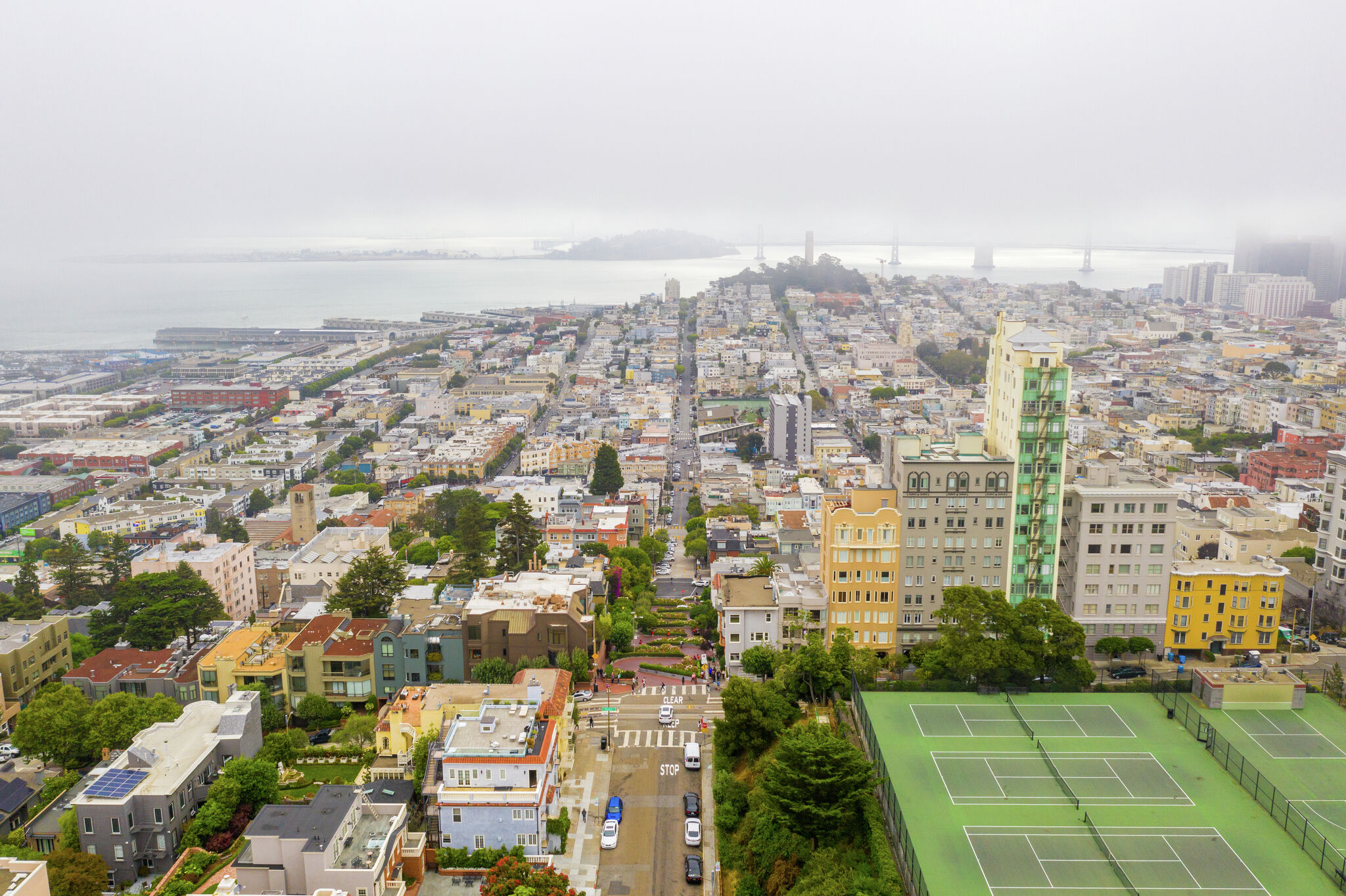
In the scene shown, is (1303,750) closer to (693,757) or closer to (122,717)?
(693,757)

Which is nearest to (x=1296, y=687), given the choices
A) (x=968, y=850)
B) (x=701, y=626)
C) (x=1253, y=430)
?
(x=968, y=850)

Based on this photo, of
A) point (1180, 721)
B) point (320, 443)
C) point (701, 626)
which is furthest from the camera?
point (320, 443)

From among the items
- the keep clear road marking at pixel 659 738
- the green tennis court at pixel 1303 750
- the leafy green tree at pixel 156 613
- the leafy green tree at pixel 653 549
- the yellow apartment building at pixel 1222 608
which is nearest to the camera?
the green tennis court at pixel 1303 750

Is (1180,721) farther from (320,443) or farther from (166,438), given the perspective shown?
(166,438)

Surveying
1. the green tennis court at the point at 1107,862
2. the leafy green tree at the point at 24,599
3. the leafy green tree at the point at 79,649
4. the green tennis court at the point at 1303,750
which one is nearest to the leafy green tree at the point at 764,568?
the green tennis court at the point at 1303,750

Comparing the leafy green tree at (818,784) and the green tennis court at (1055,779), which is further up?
the leafy green tree at (818,784)

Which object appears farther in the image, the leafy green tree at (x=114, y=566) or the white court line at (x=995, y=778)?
the leafy green tree at (x=114, y=566)

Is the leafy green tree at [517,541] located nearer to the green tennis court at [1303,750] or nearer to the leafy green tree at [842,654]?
the leafy green tree at [842,654]
